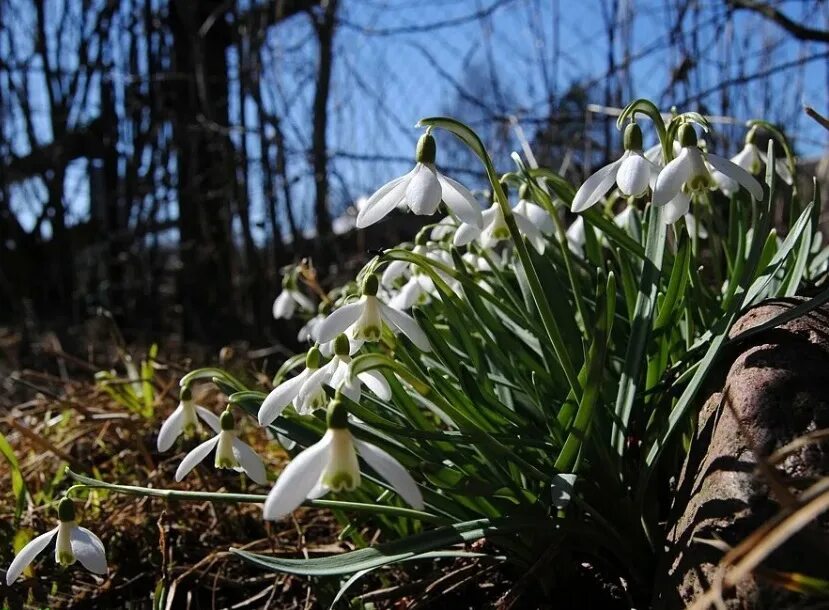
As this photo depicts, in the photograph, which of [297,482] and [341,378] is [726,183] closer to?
[341,378]

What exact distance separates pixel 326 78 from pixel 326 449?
386 centimetres

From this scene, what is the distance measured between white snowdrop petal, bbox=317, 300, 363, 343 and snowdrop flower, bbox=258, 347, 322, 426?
24 millimetres

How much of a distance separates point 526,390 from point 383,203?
378 millimetres

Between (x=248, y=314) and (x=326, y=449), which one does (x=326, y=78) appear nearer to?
(x=248, y=314)

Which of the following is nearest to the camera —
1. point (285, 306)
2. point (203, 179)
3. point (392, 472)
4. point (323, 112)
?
point (392, 472)

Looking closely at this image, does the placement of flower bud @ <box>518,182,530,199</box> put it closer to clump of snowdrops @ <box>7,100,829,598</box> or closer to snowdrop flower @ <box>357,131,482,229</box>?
clump of snowdrops @ <box>7,100,829,598</box>

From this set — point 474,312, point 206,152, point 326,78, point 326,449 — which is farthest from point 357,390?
point 206,152

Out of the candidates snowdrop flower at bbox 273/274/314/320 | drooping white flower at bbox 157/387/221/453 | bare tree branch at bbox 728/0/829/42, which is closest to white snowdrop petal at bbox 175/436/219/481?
drooping white flower at bbox 157/387/221/453

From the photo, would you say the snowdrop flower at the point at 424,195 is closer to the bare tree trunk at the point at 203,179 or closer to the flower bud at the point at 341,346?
the flower bud at the point at 341,346

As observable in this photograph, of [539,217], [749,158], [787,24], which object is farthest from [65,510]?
[787,24]

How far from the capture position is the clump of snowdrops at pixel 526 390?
1.02 meters

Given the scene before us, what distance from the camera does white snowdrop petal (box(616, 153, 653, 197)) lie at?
1.06m

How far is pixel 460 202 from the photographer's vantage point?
1.02 metres

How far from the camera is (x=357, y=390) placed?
0.95 metres
